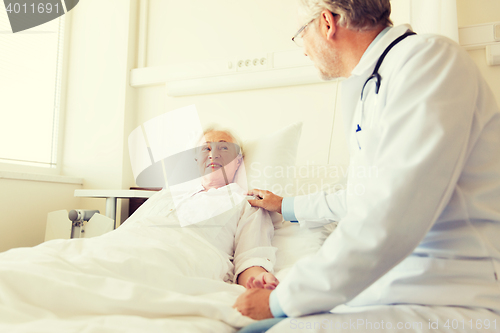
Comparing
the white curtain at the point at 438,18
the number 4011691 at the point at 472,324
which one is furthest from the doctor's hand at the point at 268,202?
the white curtain at the point at 438,18

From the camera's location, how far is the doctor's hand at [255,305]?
69 cm

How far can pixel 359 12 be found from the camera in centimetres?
89

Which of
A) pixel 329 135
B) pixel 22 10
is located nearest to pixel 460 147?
pixel 329 135

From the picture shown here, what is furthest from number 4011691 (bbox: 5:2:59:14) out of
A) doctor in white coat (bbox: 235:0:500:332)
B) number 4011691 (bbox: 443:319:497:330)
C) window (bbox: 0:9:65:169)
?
number 4011691 (bbox: 443:319:497:330)

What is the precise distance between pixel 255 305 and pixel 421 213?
0.36 m

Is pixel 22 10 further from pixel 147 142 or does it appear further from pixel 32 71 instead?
pixel 147 142

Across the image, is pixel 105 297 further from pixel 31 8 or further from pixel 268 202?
pixel 31 8

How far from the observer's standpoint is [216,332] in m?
0.70

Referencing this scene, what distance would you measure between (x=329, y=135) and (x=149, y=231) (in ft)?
4.30

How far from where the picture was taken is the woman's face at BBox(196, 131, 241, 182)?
1699 millimetres

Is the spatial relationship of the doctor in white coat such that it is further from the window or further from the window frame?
the window frame

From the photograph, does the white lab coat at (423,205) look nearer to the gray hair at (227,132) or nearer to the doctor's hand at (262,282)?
the doctor's hand at (262,282)

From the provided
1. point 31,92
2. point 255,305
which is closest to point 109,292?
point 255,305

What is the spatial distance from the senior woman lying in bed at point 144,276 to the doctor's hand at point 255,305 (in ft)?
0.13
